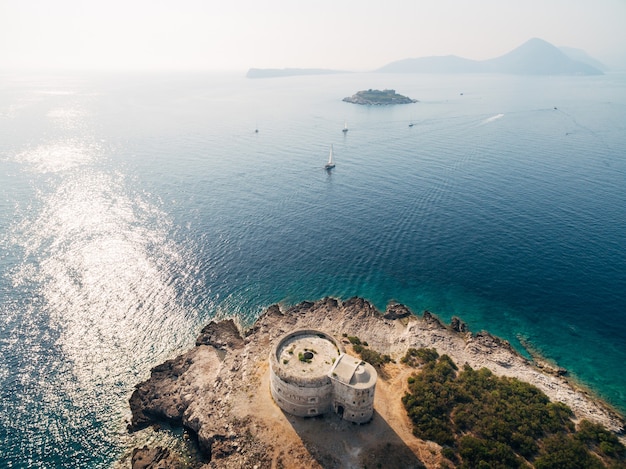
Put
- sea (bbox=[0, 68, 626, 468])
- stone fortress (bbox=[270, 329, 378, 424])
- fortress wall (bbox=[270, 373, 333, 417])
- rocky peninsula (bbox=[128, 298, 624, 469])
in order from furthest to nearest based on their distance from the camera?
sea (bbox=[0, 68, 626, 468]), fortress wall (bbox=[270, 373, 333, 417]), stone fortress (bbox=[270, 329, 378, 424]), rocky peninsula (bbox=[128, 298, 624, 469])

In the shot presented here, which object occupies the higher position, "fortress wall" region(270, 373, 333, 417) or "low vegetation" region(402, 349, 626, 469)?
"fortress wall" region(270, 373, 333, 417)

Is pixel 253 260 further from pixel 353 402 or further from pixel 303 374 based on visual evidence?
pixel 353 402

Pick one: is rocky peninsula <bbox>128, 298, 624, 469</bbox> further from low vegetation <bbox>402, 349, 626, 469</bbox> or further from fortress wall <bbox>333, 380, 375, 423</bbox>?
low vegetation <bbox>402, 349, 626, 469</bbox>

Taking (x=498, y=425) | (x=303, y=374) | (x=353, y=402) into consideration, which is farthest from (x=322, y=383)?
(x=498, y=425)

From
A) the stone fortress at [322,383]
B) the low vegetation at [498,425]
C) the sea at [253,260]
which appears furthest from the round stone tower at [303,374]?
the sea at [253,260]

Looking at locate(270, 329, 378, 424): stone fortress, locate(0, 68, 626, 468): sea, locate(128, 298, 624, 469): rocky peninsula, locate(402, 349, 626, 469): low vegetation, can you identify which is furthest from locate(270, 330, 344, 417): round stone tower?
locate(0, 68, 626, 468): sea

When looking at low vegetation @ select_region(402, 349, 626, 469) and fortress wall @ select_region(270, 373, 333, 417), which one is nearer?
low vegetation @ select_region(402, 349, 626, 469)

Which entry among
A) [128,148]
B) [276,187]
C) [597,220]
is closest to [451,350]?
[597,220]
